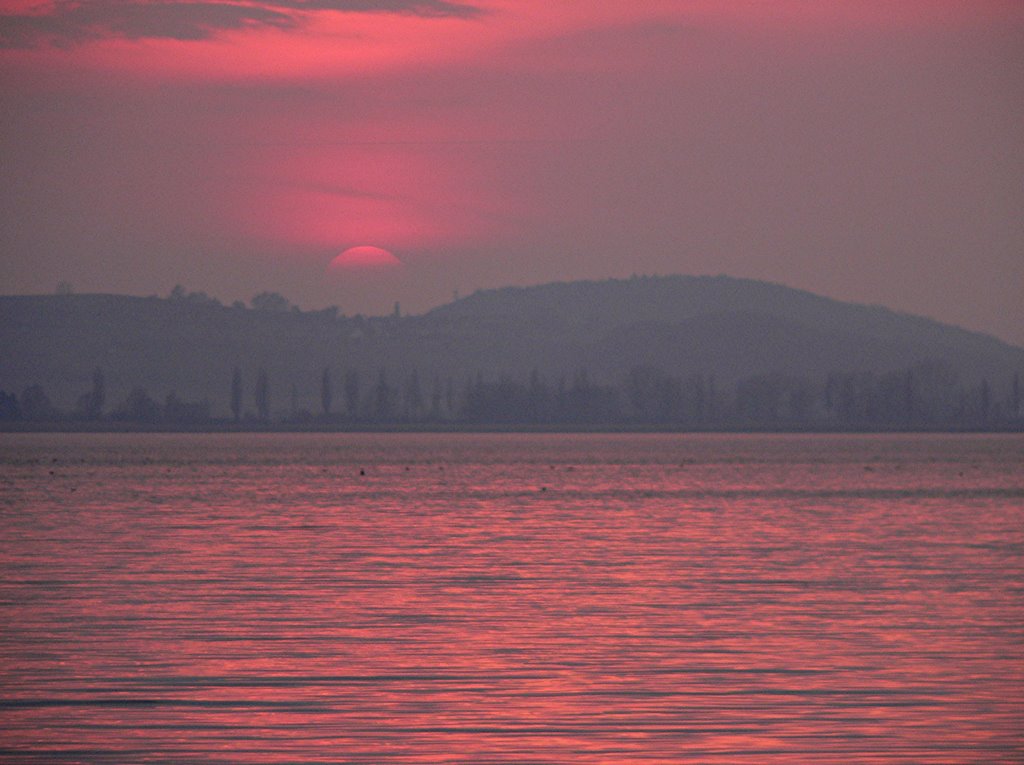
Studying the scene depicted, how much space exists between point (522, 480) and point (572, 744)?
359 ft

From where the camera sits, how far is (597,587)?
40.9 m

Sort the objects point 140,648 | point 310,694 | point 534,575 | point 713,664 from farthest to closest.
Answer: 1. point 534,575
2. point 140,648
3. point 713,664
4. point 310,694

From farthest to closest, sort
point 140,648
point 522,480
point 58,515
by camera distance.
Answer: point 522,480, point 58,515, point 140,648

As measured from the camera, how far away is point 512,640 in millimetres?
30750

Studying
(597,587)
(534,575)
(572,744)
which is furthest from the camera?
(534,575)

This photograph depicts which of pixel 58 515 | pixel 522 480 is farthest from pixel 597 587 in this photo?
pixel 522 480

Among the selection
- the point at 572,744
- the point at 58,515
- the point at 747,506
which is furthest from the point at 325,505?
the point at 572,744

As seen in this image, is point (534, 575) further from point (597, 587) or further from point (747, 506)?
point (747, 506)

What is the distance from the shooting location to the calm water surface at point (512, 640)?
21.6 meters

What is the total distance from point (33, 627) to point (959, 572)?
24.6 m

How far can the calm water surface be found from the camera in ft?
70.8

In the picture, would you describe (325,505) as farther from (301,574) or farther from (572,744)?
(572,744)

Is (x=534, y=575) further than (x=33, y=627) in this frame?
Yes

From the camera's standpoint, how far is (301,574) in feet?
147
